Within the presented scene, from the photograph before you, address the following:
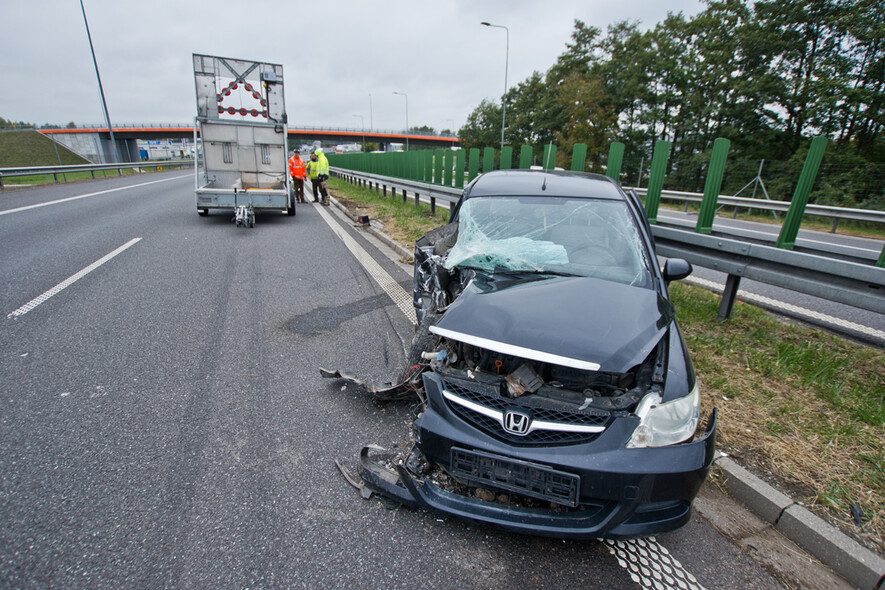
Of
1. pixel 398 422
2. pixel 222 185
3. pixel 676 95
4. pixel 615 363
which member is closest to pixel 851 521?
pixel 615 363

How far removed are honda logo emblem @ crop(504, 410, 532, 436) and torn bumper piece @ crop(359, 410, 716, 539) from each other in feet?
0.41

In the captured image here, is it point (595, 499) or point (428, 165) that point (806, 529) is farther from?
point (428, 165)

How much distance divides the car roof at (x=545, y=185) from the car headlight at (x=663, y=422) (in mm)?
1998

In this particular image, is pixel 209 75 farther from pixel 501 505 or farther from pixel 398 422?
pixel 501 505

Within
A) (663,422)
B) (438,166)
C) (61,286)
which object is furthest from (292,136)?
(663,422)

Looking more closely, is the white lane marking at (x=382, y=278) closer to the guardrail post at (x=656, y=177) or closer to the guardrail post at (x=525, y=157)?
the guardrail post at (x=656, y=177)

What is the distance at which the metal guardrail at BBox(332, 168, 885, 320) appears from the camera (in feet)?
10.4

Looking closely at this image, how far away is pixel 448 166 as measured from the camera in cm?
1034

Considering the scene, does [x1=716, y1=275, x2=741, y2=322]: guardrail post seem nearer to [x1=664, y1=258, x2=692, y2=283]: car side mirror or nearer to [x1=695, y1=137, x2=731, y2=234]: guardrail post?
[x1=695, y1=137, x2=731, y2=234]: guardrail post

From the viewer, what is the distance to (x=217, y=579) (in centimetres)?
174

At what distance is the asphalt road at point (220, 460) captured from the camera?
182cm

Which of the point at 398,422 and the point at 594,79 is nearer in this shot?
the point at 398,422

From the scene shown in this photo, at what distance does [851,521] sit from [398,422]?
2431 millimetres

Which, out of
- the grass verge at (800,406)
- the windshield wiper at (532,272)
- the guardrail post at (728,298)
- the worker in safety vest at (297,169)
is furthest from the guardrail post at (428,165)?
the windshield wiper at (532,272)
